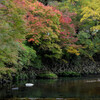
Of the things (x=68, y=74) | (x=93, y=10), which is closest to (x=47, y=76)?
(x=68, y=74)

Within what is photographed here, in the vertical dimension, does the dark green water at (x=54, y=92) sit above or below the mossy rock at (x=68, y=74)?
below

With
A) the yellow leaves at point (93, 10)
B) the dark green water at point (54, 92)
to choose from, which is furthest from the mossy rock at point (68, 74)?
the dark green water at point (54, 92)

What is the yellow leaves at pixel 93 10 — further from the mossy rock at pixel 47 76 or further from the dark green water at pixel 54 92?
the dark green water at pixel 54 92

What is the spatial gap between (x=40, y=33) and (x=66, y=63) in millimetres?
7761

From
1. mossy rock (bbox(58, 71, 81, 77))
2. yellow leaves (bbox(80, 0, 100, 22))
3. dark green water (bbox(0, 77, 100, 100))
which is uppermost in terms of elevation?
yellow leaves (bbox(80, 0, 100, 22))

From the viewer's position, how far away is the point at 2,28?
8914mm

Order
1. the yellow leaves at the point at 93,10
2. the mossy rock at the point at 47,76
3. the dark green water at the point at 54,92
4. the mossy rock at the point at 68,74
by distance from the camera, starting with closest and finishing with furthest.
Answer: the dark green water at the point at 54,92
the mossy rock at the point at 47,76
the yellow leaves at the point at 93,10
the mossy rock at the point at 68,74

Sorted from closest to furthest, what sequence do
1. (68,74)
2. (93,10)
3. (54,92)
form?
(54,92)
(68,74)
(93,10)

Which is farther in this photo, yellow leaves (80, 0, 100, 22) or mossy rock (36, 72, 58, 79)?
yellow leaves (80, 0, 100, 22)

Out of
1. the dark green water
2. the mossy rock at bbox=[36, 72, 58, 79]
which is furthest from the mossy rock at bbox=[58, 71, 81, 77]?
the dark green water

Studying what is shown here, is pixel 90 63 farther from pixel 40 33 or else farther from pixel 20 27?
pixel 20 27

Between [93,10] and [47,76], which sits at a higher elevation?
[93,10]

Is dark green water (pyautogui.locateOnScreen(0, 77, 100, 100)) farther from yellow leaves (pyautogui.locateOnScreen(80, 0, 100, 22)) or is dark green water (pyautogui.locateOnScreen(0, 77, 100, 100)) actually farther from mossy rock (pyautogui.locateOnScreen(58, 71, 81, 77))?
yellow leaves (pyautogui.locateOnScreen(80, 0, 100, 22))

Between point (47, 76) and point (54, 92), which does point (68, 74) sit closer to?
point (47, 76)
